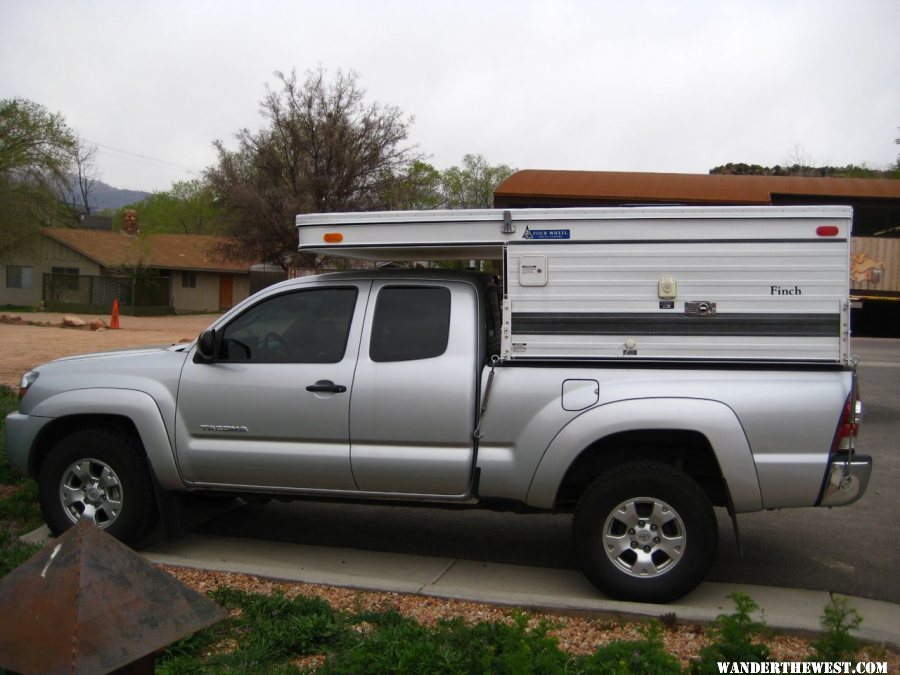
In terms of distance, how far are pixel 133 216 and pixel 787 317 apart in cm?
5106

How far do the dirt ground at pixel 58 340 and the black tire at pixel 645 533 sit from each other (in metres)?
11.0

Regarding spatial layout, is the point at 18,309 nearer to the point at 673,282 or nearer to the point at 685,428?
the point at 673,282

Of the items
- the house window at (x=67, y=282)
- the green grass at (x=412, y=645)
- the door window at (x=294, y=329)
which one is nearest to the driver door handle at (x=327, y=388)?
the door window at (x=294, y=329)

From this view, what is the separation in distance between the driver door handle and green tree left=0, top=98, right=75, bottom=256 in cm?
3569

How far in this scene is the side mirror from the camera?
18.4ft

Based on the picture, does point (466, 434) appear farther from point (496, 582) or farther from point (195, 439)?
point (195, 439)

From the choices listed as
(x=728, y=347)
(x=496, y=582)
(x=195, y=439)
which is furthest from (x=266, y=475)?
(x=728, y=347)

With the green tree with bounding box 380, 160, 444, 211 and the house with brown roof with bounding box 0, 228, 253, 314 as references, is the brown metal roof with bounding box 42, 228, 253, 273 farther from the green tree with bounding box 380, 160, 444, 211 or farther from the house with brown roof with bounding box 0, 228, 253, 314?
the green tree with bounding box 380, 160, 444, 211

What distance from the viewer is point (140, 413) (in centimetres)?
570

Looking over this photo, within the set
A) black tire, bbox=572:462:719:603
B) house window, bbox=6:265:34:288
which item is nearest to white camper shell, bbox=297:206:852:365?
black tire, bbox=572:462:719:603

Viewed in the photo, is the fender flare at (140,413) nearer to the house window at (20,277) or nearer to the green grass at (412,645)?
the green grass at (412,645)

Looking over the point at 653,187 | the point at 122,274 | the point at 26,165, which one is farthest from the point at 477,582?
the point at 122,274

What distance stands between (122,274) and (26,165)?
772 centimetres

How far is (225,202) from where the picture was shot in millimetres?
32812
